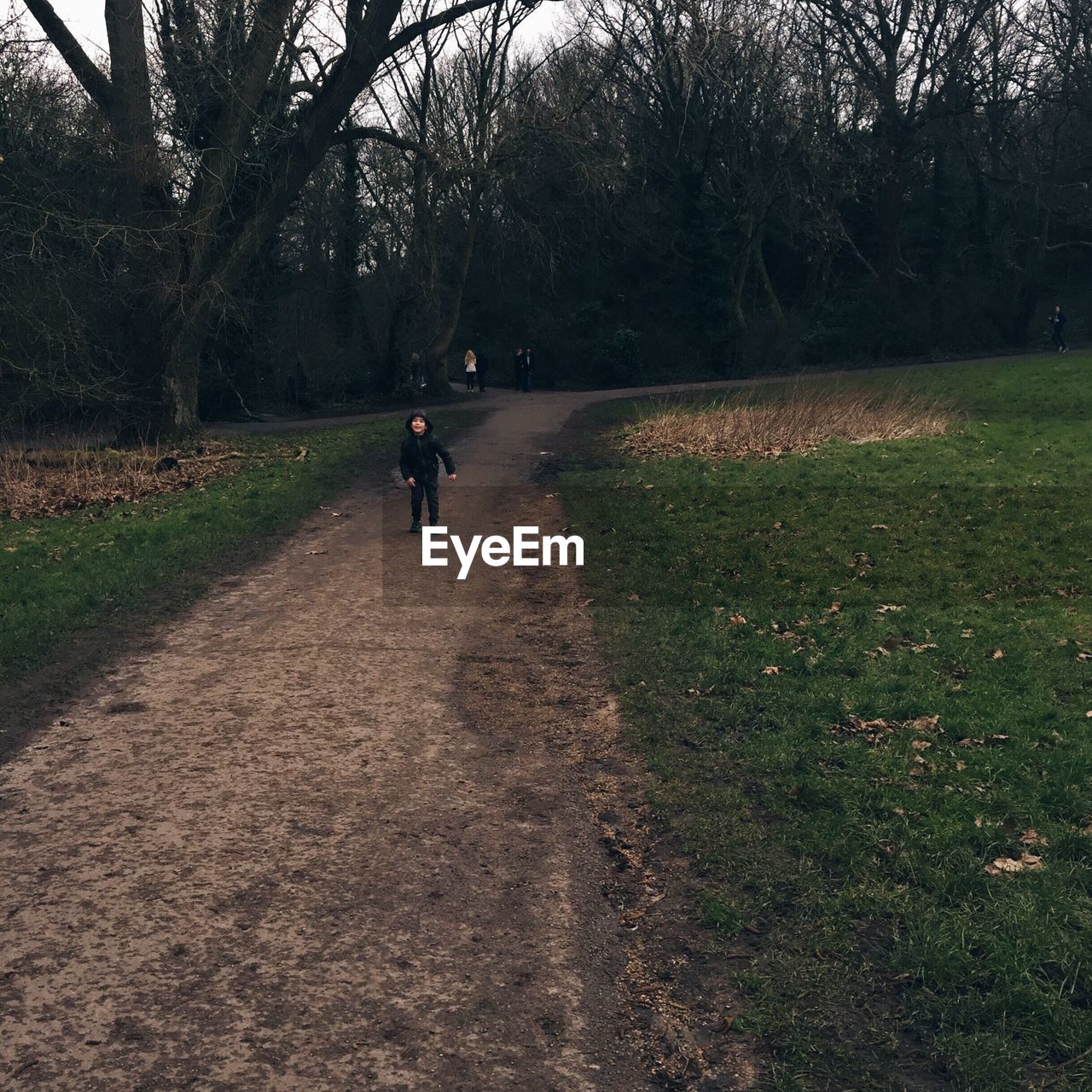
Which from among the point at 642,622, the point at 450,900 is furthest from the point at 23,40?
the point at 450,900

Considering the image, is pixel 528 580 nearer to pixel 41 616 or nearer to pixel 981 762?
pixel 41 616

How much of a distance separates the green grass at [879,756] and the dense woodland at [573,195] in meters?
11.6

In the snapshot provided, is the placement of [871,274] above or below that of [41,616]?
above

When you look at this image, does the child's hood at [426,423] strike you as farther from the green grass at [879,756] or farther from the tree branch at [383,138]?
the tree branch at [383,138]

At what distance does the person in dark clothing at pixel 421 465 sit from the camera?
14500mm

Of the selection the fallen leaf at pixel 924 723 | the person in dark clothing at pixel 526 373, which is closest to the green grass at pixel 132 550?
the fallen leaf at pixel 924 723

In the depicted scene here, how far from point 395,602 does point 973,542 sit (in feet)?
22.2

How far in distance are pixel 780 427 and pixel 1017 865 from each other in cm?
1756

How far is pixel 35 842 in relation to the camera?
6043mm

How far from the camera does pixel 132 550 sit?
13539 mm

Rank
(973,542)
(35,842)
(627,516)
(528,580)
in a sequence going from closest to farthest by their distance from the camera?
(35,842), (528,580), (973,542), (627,516)

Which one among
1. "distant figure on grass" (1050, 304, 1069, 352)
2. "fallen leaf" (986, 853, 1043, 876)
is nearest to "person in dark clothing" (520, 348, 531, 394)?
"distant figure on grass" (1050, 304, 1069, 352)

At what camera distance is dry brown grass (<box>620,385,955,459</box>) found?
Answer: 2206 centimetres

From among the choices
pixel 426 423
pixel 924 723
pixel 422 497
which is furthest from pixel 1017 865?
pixel 422 497
